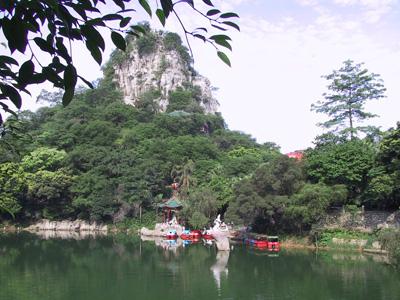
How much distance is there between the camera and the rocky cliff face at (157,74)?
170 feet

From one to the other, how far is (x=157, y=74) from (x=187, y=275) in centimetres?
4074

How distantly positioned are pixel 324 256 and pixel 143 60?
41141 mm

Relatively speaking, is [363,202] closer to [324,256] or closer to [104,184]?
[324,256]

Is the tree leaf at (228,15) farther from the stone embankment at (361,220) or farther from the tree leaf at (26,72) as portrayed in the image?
the stone embankment at (361,220)

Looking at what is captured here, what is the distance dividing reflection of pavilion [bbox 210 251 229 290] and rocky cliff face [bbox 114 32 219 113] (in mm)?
34141

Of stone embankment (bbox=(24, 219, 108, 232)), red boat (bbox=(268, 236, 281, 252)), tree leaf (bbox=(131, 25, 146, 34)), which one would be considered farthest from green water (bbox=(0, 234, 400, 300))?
tree leaf (bbox=(131, 25, 146, 34))

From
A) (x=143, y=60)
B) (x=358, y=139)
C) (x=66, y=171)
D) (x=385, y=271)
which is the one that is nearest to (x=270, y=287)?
(x=385, y=271)

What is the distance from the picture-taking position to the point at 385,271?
1368 cm

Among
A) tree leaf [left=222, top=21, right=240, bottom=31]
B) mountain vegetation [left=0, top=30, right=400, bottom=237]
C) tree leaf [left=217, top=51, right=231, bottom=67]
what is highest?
mountain vegetation [left=0, top=30, right=400, bottom=237]

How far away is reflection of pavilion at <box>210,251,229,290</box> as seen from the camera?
13.3m

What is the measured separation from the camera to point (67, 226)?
1201 inches

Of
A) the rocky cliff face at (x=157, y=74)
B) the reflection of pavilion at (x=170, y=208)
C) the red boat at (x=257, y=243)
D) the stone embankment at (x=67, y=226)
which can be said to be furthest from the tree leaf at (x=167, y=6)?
the rocky cliff face at (x=157, y=74)

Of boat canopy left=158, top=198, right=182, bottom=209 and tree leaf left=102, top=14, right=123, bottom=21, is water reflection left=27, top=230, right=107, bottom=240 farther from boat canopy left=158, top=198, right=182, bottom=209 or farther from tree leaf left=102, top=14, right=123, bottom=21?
tree leaf left=102, top=14, right=123, bottom=21

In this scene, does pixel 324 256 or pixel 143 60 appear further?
pixel 143 60
